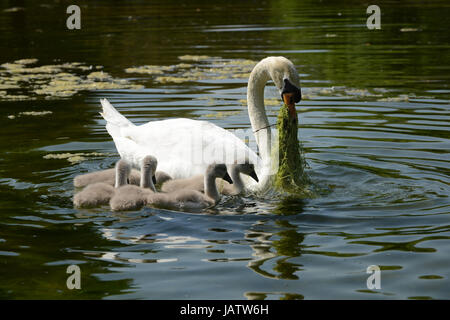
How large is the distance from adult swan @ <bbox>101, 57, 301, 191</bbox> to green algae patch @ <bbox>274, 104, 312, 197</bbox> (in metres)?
0.14

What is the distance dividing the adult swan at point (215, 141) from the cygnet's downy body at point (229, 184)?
7cm

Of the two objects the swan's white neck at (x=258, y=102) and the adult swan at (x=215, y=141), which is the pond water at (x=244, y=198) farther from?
the swan's white neck at (x=258, y=102)

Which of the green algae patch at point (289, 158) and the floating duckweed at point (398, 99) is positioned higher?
the floating duckweed at point (398, 99)

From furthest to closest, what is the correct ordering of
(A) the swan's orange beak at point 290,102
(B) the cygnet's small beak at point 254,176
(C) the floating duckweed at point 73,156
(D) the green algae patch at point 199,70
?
(D) the green algae patch at point 199,70
(C) the floating duckweed at point 73,156
(B) the cygnet's small beak at point 254,176
(A) the swan's orange beak at point 290,102

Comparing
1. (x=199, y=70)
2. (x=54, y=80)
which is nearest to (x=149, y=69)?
(x=199, y=70)

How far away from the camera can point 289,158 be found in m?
8.15

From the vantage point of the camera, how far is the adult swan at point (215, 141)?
27.2ft

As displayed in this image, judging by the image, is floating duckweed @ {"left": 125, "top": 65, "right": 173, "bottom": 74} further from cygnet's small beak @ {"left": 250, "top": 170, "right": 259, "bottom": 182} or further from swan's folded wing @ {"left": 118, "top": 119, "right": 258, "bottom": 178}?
cygnet's small beak @ {"left": 250, "top": 170, "right": 259, "bottom": 182}

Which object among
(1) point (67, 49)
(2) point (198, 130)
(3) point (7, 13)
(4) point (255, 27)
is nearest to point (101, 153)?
(2) point (198, 130)

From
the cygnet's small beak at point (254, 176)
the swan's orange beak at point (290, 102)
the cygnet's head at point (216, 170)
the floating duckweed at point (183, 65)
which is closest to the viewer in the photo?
the cygnet's head at point (216, 170)

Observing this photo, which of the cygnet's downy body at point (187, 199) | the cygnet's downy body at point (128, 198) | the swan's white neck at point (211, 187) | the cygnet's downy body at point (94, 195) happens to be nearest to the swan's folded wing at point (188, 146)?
the swan's white neck at point (211, 187)

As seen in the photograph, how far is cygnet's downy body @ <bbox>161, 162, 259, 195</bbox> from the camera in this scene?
8195 mm

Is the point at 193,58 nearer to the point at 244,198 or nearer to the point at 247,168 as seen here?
the point at 247,168
